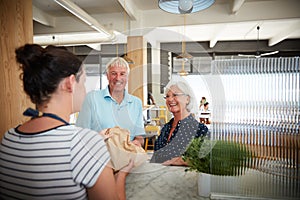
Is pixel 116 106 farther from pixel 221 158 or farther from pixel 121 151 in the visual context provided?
pixel 221 158

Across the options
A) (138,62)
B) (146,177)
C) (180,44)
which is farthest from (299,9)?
(146,177)

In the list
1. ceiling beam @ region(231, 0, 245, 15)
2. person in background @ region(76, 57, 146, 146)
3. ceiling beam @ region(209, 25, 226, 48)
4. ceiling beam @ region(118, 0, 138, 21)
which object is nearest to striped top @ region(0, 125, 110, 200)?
person in background @ region(76, 57, 146, 146)

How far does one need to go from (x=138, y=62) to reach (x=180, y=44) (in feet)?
0.65

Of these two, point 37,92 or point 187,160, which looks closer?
point 37,92

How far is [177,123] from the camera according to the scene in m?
0.77

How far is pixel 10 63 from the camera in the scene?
32.1 inches

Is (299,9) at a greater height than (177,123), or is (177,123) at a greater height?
(299,9)

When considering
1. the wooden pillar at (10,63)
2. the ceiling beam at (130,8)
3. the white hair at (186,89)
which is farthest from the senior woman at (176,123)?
the ceiling beam at (130,8)

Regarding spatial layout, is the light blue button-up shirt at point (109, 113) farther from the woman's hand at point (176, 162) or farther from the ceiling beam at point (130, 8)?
the ceiling beam at point (130, 8)

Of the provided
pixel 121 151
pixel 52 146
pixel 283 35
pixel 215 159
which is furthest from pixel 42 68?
pixel 283 35

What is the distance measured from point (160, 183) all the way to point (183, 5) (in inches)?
24.9

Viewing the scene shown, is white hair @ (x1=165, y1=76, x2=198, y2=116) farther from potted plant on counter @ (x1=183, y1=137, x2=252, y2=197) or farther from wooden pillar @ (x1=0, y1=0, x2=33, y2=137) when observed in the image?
wooden pillar @ (x1=0, y1=0, x2=33, y2=137)

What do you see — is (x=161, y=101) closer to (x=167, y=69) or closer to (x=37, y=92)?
(x=167, y=69)

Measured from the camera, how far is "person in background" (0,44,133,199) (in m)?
0.46
